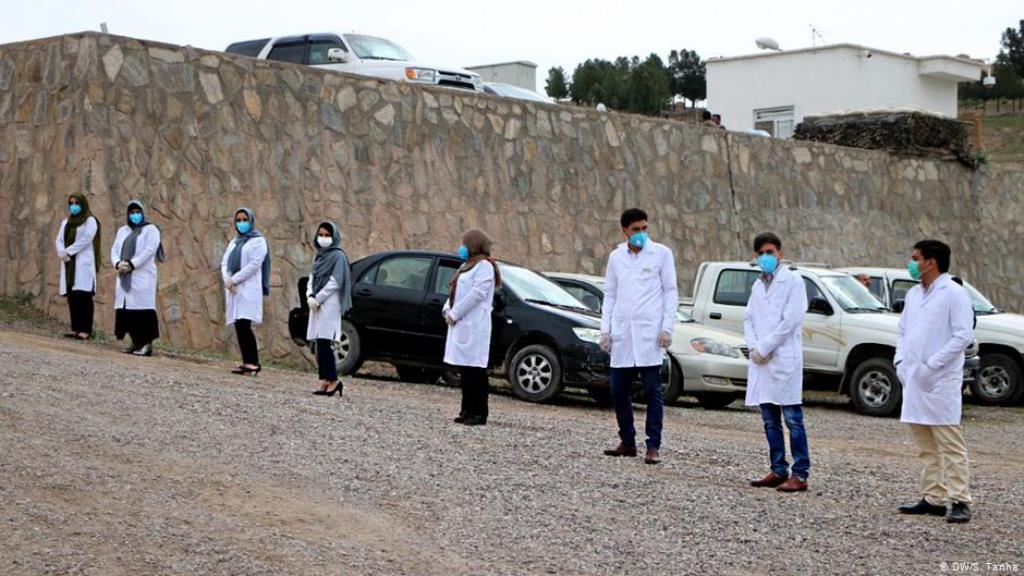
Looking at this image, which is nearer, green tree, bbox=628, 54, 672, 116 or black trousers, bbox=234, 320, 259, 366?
black trousers, bbox=234, 320, 259, 366

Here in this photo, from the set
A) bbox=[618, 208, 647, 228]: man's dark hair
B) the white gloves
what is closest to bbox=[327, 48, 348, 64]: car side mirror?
bbox=[618, 208, 647, 228]: man's dark hair


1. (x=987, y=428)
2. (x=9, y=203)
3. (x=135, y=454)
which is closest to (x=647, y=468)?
(x=135, y=454)

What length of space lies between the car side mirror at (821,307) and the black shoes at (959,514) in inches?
380

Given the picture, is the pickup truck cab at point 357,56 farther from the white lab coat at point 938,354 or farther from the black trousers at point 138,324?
the white lab coat at point 938,354

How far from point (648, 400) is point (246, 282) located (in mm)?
5577

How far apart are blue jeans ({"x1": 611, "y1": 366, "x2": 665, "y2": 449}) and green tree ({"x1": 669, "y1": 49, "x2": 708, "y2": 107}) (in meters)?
54.6

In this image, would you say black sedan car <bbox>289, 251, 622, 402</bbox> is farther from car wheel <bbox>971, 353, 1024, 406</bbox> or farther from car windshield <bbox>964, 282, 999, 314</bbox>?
car windshield <bbox>964, 282, 999, 314</bbox>

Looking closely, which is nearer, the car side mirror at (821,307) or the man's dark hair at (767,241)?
the man's dark hair at (767,241)

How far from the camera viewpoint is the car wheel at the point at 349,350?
55.4ft

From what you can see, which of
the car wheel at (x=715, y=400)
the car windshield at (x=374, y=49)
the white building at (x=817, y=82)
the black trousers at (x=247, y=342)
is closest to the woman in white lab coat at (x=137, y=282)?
the black trousers at (x=247, y=342)

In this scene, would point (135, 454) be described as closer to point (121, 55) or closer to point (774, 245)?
point (774, 245)

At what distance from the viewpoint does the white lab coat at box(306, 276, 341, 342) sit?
13.9m

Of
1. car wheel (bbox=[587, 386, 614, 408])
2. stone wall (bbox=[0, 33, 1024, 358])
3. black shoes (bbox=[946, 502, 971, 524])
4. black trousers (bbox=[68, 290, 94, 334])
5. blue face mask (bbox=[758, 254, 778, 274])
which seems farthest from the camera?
stone wall (bbox=[0, 33, 1024, 358])

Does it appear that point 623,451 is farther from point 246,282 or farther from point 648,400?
point 246,282
